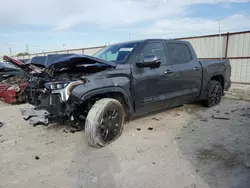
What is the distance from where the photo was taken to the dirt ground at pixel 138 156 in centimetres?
288

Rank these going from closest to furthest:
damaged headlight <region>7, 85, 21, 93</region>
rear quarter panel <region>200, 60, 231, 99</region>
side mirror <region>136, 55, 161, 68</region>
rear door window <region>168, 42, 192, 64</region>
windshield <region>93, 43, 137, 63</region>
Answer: side mirror <region>136, 55, 161, 68</region> < windshield <region>93, 43, 137, 63</region> < rear door window <region>168, 42, 192, 64</region> < rear quarter panel <region>200, 60, 231, 99</region> < damaged headlight <region>7, 85, 21, 93</region>

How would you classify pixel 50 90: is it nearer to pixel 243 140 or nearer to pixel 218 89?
pixel 243 140

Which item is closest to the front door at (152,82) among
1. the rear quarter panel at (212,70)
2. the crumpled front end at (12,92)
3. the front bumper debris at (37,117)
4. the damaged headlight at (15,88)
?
the rear quarter panel at (212,70)

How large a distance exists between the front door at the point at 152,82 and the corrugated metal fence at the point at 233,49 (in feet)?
24.9

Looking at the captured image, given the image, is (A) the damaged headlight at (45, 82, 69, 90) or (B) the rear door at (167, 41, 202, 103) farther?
(B) the rear door at (167, 41, 202, 103)

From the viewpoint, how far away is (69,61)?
11.8ft

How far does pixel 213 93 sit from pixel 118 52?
122 inches

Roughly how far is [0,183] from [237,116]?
4.97 meters

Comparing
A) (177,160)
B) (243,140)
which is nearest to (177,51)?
(243,140)

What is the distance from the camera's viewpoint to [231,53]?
11.4m

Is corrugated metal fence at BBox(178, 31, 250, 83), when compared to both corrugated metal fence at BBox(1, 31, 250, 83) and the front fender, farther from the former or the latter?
the front fender

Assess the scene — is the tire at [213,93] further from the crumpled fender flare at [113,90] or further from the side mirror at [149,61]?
the crumpled fender flare at [113,90]

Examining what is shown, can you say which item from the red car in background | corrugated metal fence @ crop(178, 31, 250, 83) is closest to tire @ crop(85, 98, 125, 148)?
the red car in background

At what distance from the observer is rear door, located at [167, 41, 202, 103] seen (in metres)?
5.06
